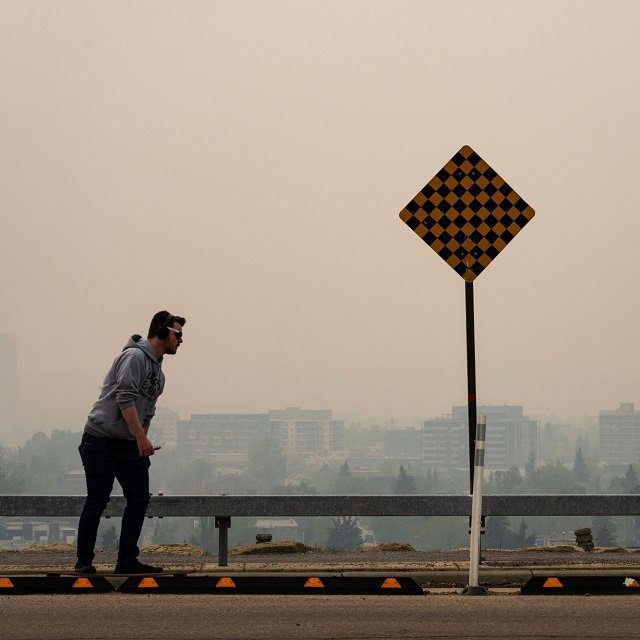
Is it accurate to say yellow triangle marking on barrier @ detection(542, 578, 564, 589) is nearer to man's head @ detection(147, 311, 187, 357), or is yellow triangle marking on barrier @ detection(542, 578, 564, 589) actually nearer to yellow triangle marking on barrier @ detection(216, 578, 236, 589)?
yellow triangle marking on barrier @ detection(216, 578, 236, 589)

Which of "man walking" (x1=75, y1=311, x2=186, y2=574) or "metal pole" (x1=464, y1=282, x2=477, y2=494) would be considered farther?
"metal pole" (x1=464, y1=282, x2=477, y2=494)

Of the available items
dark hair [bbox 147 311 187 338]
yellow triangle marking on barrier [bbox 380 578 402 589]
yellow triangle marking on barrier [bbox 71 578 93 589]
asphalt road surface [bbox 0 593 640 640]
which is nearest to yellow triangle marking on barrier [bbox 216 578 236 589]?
asphalt road surface [bbox 0 593 640 640]

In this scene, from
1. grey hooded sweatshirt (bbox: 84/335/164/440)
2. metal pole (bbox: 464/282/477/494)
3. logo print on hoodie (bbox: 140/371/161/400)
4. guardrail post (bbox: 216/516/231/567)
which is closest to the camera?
grey hooded sweatshirt (bbox: 84/335/164/440)

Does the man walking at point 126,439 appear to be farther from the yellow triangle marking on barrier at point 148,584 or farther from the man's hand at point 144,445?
the yellow triangle marking on barrier at point 148,584

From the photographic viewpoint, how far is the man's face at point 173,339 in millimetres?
9211

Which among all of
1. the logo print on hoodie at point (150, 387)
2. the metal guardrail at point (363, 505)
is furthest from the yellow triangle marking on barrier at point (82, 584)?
the metal guardrail at point (363, 505)

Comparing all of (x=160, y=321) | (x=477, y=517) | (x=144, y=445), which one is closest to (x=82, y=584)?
(x=144, y=445)

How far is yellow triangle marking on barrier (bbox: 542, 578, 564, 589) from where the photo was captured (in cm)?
840

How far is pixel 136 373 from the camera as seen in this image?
909 centimetres

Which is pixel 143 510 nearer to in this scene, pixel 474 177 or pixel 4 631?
pixel 4 631

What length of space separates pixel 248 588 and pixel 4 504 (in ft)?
8.51

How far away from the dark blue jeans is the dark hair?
760 mm

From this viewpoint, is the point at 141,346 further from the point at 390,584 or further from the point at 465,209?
the point at 465,209

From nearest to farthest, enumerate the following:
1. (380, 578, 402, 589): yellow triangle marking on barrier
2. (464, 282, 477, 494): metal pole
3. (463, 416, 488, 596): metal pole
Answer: (463, 416, 488, 596): metal pole, (380, 578, 402, 589): yellow triangle marking on barrier, (464, 282, 477, 494): metal pole
